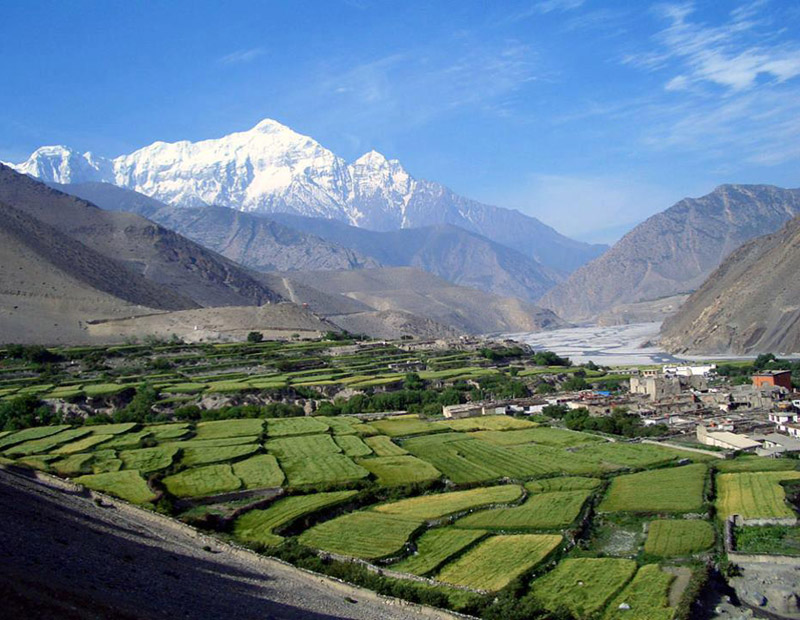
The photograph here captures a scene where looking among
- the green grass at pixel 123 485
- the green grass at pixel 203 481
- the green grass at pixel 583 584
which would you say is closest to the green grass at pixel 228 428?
the green grass at pixel 203 481

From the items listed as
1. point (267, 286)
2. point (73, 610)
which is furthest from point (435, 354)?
point (267, 286)

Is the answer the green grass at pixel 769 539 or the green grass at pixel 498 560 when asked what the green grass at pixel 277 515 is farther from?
the green grass at pixel 769 539

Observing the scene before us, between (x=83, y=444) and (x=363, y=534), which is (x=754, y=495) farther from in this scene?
(x=83, y=444)

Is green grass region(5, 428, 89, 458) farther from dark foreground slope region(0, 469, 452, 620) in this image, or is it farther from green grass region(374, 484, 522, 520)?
green grass region(374, 484, 522, 520)

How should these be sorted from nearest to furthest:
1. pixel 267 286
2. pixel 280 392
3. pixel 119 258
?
pixel 280 392 → pixel 119 258 → pixel 267 286

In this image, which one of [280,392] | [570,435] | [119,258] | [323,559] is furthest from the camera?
[119,258]

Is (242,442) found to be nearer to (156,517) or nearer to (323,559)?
(156,517)

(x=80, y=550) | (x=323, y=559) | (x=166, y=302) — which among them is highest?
(x=166, y=302)
